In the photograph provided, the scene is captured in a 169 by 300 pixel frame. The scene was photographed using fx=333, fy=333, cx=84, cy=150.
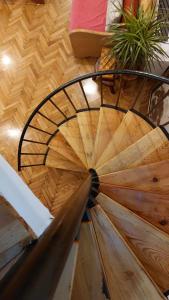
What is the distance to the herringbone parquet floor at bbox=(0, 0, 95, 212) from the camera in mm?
3607

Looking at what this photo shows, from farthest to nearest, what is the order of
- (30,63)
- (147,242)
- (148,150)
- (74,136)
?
(30,63), (74,136), (148,150), (147,242)

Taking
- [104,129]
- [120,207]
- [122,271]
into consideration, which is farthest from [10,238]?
[104,129]

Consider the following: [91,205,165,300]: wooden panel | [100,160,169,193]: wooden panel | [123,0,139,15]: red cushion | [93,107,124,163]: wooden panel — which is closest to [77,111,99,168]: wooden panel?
[93,107,124,163]: wooden panel

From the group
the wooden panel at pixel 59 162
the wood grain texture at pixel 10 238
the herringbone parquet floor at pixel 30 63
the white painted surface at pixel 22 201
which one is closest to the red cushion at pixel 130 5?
the herringbone parquet floor at pixel 30 63

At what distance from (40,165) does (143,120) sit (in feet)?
4.03

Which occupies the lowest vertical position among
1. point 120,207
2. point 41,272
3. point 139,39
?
point 120,207

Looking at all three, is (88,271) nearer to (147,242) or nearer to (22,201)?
(147,242)

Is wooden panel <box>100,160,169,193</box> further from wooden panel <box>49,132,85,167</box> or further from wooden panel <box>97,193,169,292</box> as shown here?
Result: wooden panel <box>49,132,85,167</box>

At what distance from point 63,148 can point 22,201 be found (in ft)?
2.62

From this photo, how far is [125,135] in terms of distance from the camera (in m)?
2.85

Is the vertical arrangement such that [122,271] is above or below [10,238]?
below

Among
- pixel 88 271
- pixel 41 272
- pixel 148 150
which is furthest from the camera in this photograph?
pixel 148 150

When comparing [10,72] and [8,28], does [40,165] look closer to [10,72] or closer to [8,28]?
[10,72]

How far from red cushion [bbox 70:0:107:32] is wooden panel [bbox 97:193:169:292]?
1795 mm
